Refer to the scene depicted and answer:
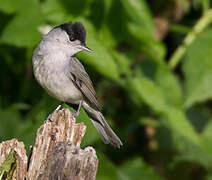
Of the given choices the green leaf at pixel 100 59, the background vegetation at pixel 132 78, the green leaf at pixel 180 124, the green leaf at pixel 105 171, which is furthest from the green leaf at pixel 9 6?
the green leaf at pixel 180 124

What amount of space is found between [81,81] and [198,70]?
1.50m

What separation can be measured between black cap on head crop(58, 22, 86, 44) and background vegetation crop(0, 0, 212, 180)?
1.51 ft

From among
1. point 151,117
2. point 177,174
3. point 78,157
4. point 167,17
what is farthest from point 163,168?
point 78,157

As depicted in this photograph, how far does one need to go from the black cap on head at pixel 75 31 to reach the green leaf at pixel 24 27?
2.08ft

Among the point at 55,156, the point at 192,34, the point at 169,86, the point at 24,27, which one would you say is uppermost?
the point at 24,27

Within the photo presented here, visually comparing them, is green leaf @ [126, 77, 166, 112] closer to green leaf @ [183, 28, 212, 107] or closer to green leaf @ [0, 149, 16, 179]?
green leaf @ [183, 28, 212, 107]

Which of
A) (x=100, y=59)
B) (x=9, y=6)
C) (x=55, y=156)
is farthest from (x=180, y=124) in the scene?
(x=55, y=156)

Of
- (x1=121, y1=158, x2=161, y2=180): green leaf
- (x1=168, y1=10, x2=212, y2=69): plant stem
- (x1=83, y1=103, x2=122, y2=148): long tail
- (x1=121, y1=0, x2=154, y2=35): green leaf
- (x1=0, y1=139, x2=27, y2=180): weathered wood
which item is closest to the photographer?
(x1=0, y1=139, x2=27, y2=180): weathered wood

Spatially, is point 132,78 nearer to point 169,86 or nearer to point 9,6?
point 169,86

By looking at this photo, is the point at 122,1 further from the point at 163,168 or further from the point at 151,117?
the point at 163,168

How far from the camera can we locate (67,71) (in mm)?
4262

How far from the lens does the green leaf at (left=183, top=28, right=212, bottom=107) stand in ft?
17.9

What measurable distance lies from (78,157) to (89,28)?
1968mm

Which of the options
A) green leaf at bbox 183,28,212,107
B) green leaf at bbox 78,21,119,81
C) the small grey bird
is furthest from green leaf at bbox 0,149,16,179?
green leaf at bbox 183,28,212,107
